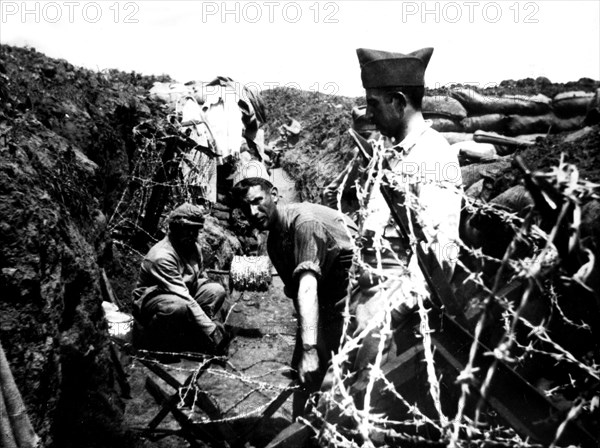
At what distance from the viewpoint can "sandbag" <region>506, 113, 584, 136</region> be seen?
8375mm

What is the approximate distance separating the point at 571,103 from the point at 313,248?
24.9 feet

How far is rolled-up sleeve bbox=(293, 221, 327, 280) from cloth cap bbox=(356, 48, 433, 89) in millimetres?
895

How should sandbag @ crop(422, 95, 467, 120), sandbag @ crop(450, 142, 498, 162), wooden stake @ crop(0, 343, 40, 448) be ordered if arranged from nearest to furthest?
wooden stake @ crop(0, 343, 40, 448)
sandbag @ crop(450, 142, 498, 162)
sandbag @ crop(422, 95, 467, 120)

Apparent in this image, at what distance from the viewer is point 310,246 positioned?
111 inches

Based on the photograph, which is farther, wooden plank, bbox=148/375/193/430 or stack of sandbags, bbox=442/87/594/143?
stack of sandbags, bbox=442/87/594/143

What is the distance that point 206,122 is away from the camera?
11461mm

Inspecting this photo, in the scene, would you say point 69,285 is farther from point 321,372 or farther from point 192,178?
point 192,178

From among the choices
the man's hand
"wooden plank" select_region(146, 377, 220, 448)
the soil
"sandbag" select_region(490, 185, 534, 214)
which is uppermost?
"sandbag" select_region(490, 185, 534, 214)

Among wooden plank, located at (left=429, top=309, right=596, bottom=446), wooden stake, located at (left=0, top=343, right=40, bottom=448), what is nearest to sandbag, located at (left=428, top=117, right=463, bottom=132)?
wooden plank, located at (left=429, top=309, right=596, bottom=446)

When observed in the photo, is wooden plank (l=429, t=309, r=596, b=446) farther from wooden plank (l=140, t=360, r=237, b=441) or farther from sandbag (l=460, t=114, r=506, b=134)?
sandbag (l=460, t=114, r=506, b=134)

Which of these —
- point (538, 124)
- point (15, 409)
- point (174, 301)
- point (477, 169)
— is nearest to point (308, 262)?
point (15, 409)

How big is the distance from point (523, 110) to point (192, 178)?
21.8 feet

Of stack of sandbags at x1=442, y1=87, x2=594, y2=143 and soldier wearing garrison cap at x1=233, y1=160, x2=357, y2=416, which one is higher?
stack of sandbags at x1=442, y1=87, x2=594, y2=143

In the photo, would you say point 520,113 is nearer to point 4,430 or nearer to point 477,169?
point 477,169
